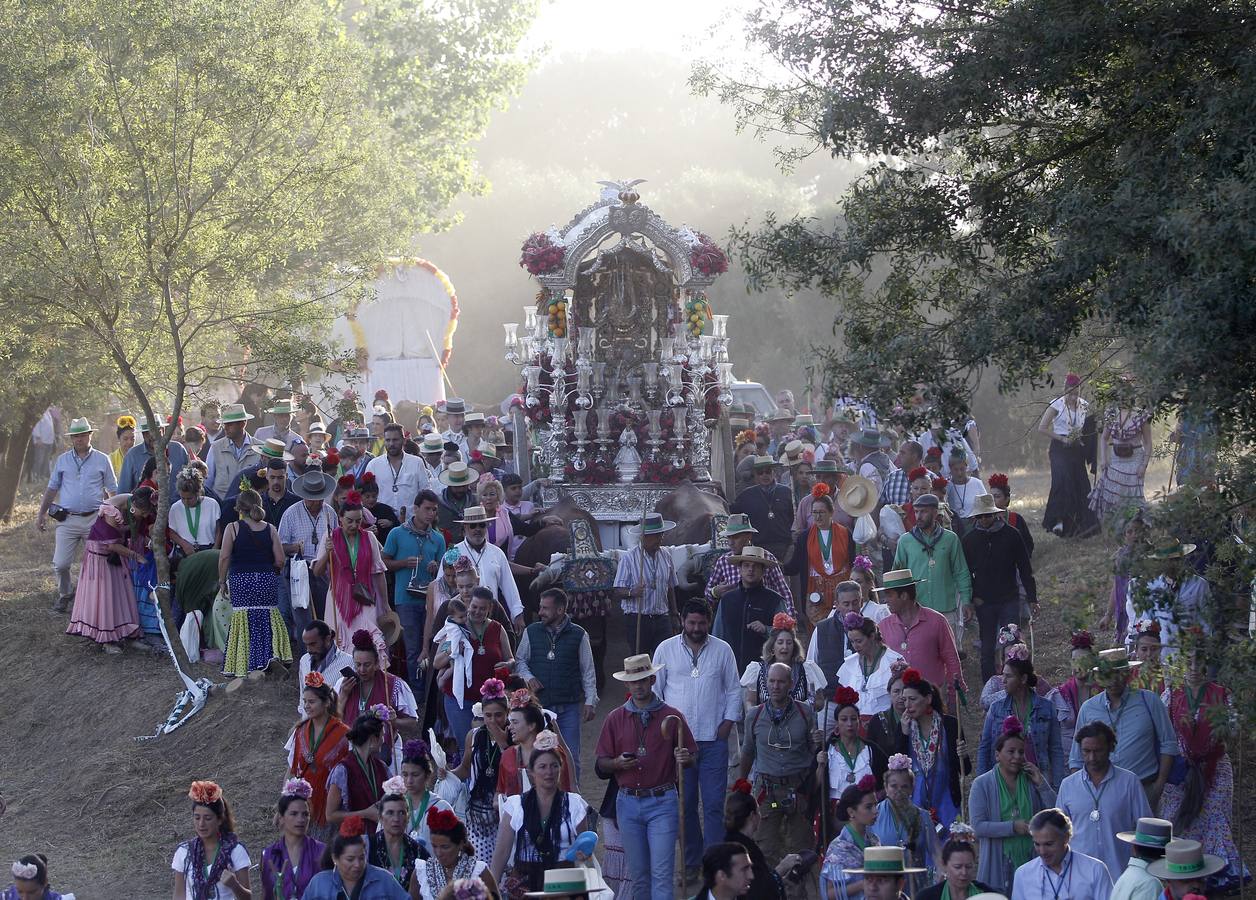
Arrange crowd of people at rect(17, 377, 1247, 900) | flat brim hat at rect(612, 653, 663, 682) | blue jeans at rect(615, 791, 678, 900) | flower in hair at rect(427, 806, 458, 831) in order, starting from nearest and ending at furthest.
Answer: flower in hair at rect(427, 806, 458, 831) → crowd of people at rect(17, 377, 1247, 900) → blue jeans at rect(615, 791, 678, 900) → flat brim hat at rect(612, 653, 663, 682)

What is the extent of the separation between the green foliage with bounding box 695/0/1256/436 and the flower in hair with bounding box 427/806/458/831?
3423 millimetres

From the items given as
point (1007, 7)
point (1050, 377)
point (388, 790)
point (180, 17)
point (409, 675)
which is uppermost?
point (180, 17)

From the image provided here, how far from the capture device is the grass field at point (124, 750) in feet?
40.9

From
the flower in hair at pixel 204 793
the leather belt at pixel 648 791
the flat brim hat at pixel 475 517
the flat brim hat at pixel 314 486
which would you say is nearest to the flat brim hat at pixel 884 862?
the leather belt at pixel 648 791

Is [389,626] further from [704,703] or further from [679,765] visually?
[679,765]

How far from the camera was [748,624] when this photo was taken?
12086mm

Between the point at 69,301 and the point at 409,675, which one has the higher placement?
the point at 69,301

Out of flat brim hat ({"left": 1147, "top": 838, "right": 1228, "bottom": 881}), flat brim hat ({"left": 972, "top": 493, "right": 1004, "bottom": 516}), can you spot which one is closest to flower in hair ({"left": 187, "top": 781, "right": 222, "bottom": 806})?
flat brim hat ({"left": 1147, "top": 838, "right": 1228, "bottom": 881})

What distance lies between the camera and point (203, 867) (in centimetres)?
898

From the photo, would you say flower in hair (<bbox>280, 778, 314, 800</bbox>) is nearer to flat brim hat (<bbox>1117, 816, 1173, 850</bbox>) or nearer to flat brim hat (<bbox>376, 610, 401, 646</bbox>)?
flat brim hat (<bbox>376, 610, 401, 646</bbox>)

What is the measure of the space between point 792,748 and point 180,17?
910cm

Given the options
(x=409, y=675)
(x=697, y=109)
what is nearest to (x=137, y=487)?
(x=409, y=675)

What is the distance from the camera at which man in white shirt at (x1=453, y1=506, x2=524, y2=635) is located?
1281cm

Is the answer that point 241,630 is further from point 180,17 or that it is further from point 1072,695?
point 1072,695
